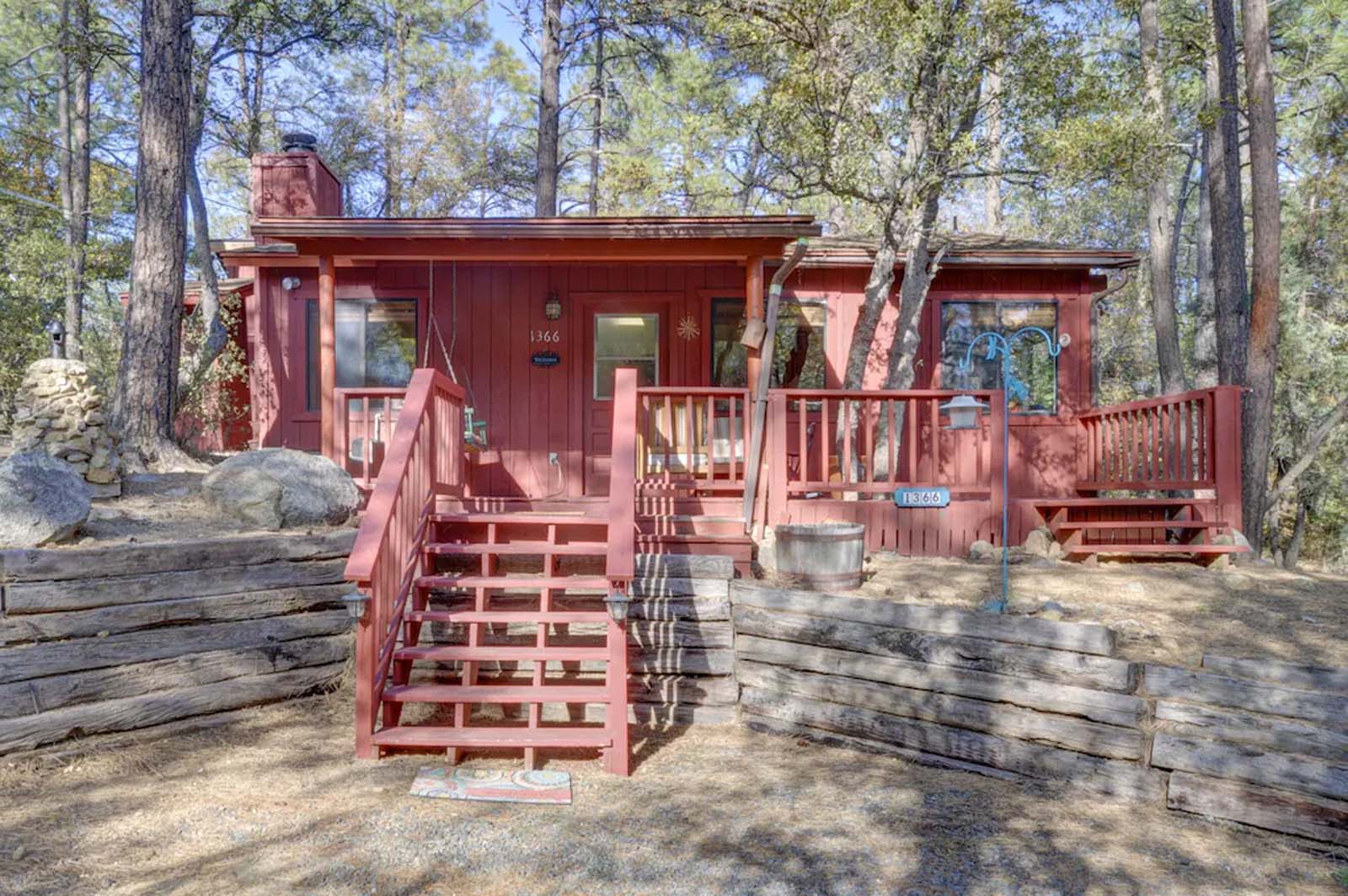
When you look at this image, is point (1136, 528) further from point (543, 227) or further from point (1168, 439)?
point (543, 227)

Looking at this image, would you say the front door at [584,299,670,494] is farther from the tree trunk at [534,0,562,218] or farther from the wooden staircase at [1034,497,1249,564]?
the tree trunk at [534,0,562,218]

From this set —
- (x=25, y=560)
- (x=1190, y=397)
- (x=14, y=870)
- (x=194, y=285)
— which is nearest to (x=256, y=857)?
(x=14, y=870)

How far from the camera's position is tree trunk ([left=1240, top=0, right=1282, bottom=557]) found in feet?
26.2

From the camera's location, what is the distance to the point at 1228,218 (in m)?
9.09

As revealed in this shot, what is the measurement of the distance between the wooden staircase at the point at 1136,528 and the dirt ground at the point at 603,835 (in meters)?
2.98

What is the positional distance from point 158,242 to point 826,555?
5.72 meters

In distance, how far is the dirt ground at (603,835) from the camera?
2975mm

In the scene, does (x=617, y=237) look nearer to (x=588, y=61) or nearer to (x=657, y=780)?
(x=657, y=780)

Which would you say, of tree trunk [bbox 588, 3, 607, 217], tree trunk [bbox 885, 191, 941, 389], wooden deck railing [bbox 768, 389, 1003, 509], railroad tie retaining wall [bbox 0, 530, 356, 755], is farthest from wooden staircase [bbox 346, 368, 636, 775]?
tree trunk [bbox 588, 3, 607, 217]

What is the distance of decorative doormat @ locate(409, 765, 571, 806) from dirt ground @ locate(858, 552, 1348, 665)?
2.13 m

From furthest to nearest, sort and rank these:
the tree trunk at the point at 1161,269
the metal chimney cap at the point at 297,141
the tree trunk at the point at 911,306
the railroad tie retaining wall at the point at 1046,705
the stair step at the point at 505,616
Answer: the tree trunk at the point at 1161,269 < the metal chimney cap at the point at 297,141 < the tree trunk at the point at 911,306 < the stair step at the point at 505,616 < the railroad tie retaining wall at the point at 1046,705

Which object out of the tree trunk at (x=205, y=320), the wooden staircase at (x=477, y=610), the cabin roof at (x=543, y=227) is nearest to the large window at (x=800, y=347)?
the cabin roof at (x=543, y=227)

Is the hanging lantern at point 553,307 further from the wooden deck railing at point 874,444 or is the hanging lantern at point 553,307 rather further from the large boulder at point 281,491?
the large boulder at point 281,491

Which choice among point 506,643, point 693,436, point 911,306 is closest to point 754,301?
point 693,436
